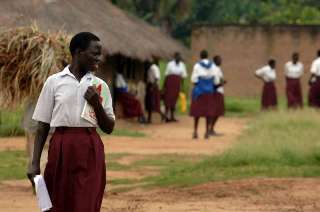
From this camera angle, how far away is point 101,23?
78.6 feet

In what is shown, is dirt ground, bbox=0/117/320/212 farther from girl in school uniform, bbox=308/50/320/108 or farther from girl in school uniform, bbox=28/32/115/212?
girl in school uniform, bbox=308/50/320/108

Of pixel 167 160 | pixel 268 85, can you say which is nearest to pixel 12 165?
pixel 167 160

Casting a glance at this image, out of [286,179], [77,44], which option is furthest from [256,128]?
[77,44]

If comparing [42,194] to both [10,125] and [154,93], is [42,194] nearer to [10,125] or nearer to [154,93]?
[10,125]

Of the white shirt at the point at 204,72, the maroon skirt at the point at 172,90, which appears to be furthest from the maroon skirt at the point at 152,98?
the white shirt at the point at 204,72

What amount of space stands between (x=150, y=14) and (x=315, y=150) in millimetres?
29621

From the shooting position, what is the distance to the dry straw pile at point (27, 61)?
1156cm

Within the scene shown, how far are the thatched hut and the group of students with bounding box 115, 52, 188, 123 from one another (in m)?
0.32

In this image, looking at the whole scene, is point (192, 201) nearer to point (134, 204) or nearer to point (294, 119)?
point (134, 204)

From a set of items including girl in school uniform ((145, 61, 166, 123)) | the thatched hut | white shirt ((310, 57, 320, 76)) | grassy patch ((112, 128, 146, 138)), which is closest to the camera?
the thatched hut

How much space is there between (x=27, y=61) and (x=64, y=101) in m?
4.85

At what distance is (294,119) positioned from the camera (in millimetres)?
22297

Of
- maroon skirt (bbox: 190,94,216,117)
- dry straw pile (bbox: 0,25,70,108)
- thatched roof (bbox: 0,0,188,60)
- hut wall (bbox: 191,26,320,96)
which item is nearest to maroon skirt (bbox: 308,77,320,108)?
thatched roof (bbox: 0,0,188,60)

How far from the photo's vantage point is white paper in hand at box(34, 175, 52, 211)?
6.90 metres
